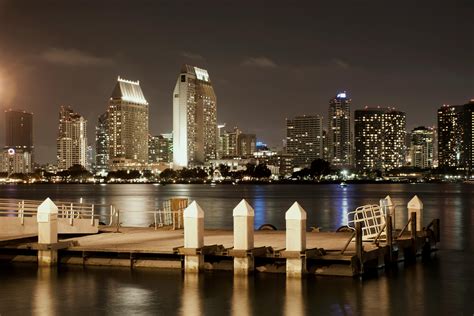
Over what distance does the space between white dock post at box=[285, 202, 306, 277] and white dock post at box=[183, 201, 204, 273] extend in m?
3.34

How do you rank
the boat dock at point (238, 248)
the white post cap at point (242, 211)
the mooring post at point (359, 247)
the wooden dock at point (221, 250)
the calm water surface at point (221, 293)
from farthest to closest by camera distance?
the wooden dock at point (221, 250)
the white post cap at point (242, 211)
the boat dock at point (238, 248)
the mooring post at point (359, 247)
the calm water surface at point (221, 293)

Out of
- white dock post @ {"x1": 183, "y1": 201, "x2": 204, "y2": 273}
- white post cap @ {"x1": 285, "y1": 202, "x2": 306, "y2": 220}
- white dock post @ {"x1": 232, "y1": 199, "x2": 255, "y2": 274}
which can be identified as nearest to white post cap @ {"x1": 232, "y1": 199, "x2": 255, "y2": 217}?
white dock post @ {"x1": 232, "y1": 199, "x2": 255, "y2": 274}

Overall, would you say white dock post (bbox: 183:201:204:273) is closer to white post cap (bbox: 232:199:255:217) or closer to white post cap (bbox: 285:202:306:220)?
white post cap (bbox: 232:199:255:217)

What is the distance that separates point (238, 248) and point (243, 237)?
0.60 metres

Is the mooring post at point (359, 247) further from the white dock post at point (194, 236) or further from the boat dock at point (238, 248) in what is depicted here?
the white dock post at point (194, 236)

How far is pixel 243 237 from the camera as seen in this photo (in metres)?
27.4

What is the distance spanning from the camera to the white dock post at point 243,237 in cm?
2736

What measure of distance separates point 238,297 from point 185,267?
169 inches

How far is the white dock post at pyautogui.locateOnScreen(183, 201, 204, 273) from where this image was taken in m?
27.8

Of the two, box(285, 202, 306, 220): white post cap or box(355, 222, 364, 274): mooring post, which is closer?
box(355, 222, 364, 274): mooring post

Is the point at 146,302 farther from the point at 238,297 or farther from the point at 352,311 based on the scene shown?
the point at 352,311

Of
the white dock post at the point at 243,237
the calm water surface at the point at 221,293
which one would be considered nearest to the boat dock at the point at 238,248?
the white dock post at the point at 243,237

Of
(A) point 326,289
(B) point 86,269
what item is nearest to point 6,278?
(B) point 86,269

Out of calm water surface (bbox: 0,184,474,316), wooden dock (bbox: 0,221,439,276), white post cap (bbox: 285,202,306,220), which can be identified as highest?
white post cap (bbox: 285,202,306,220)
